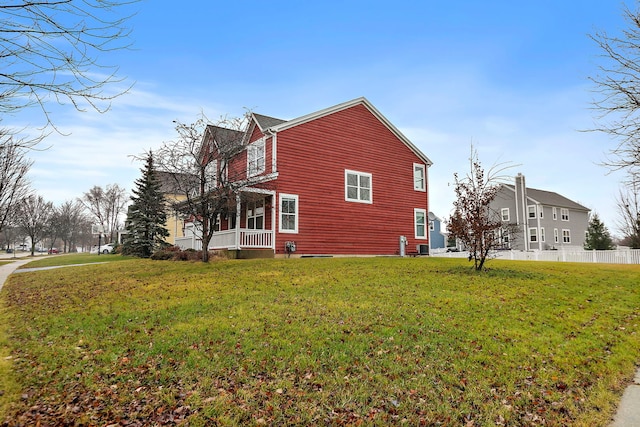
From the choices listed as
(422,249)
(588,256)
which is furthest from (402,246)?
(588,256)

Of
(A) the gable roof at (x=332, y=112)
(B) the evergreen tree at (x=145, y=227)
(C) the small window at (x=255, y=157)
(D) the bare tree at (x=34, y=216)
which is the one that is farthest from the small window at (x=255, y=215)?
(D) the bare tree at (x=34, y=216)

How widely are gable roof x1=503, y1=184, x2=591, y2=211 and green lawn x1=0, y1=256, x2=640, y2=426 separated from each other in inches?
1432

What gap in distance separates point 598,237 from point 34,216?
62.5 metres

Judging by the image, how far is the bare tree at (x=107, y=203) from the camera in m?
59.5

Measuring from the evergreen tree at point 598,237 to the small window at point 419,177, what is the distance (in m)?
22.5

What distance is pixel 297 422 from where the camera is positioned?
13.2ft

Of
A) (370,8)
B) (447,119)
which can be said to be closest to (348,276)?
(370,8)

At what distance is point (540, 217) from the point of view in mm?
41688

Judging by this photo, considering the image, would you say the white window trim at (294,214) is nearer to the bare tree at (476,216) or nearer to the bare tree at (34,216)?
the bare tree at (476,216)

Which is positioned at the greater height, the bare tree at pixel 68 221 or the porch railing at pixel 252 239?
the bare tree at pixel 68 221

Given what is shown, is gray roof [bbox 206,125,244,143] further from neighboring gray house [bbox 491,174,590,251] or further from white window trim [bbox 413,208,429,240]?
neighboring gray house [bbox 491,174,590,251]

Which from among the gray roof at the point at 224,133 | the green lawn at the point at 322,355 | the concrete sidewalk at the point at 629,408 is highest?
the gray roof at the point at 224,133

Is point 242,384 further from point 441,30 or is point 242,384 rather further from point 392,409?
point 441,30

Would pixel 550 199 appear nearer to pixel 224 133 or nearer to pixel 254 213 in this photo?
pixel 254 213
